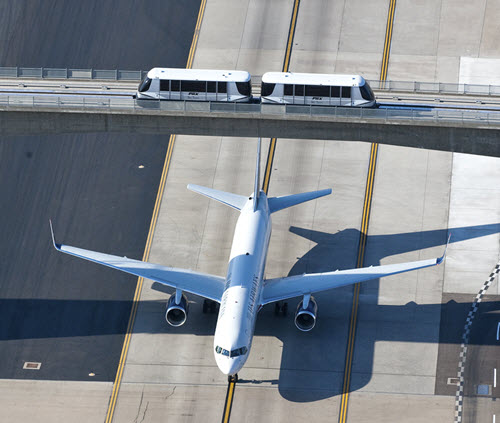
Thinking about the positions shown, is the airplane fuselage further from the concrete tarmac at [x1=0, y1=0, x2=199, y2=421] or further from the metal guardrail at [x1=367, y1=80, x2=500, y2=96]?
the metal guardrail at [x1=367, y1=80, x2=500, y2=96]

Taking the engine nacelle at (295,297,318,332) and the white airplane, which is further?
the engine nacelle at (295,297,318,332)

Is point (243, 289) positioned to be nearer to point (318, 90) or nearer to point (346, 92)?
point (318, 90)

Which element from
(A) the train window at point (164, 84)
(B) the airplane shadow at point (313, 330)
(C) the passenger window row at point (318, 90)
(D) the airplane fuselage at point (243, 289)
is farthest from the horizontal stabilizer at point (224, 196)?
(C) the passenger window row at point (318, 90)

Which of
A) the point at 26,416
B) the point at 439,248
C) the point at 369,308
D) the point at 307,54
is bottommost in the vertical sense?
the point at 26,416

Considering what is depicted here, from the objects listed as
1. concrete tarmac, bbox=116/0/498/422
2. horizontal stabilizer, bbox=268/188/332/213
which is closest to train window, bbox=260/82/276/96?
horizontal stabilizer, bbox=268/188/332/213

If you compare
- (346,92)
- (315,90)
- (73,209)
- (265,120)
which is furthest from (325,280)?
(73,209)

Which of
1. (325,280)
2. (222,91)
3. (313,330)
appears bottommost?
(313,330)

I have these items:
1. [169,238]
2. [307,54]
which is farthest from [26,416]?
[307,54]

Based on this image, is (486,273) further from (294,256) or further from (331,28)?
(331,28)
